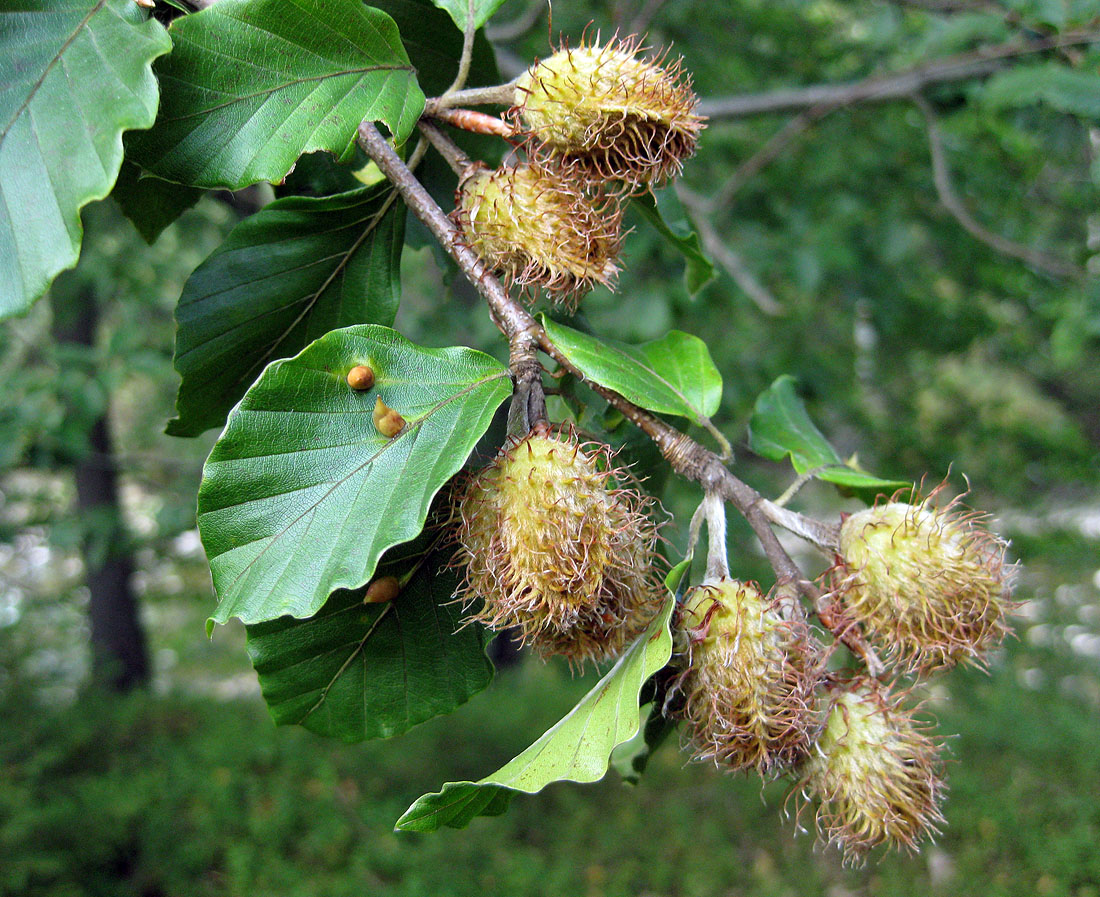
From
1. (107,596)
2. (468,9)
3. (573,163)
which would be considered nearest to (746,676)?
(573,163)

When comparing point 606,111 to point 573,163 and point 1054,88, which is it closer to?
point 573,163

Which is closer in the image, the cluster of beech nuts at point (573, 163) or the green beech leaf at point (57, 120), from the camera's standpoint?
the green beech leaf at point (57, 120)

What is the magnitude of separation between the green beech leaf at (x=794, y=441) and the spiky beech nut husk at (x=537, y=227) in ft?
1.53

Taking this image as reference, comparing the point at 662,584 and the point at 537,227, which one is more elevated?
the point at 537,227

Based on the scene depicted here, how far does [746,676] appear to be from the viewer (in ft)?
3.33

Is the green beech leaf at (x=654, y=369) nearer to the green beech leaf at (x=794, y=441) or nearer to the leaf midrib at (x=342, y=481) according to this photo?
the leaf midrib at (x=342, y=481)

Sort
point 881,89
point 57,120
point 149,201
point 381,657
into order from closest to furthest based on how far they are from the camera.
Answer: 1. point 57,120
2. point 381,657
3. point 149,201
4. point 881,89

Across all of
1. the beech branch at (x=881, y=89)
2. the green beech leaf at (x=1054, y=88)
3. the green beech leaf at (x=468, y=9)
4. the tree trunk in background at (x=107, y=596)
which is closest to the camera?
the green beech leaf at (x=468, y=9)

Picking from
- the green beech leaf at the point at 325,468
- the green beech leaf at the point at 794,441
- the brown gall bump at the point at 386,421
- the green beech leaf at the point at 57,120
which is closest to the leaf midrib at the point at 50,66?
the green beech leaf at the point at 57,120

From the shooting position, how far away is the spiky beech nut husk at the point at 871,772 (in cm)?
108

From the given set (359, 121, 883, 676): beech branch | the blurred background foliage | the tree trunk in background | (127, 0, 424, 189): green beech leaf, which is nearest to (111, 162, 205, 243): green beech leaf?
(127, 0, 424, 189): green beech leaf

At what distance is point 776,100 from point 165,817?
19.8 ft

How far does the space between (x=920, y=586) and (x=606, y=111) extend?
748 mm

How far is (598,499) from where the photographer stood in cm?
100
